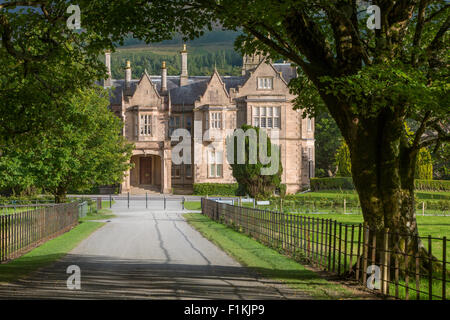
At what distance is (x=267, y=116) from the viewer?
61375 mm

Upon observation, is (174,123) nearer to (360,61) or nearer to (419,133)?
(419,133)

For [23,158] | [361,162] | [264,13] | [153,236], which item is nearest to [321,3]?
[264,13]

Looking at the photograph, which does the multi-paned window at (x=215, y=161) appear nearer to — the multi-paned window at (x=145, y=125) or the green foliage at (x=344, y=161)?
the multi-paned window at (x=145, y=125)

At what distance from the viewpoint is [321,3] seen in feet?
36.8

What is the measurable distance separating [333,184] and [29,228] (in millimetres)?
43015

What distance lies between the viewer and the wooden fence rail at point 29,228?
620 inches

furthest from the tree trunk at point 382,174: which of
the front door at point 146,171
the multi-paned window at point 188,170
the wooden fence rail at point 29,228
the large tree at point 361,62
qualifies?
the front door at point 146,171

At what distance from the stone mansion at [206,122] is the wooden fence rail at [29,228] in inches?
1463

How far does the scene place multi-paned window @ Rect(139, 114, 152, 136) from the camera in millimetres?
63166

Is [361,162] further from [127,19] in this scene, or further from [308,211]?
[308,211]

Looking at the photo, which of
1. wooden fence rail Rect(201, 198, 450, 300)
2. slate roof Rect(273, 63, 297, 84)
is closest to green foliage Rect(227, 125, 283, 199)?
wooden fence rail Rect(201, 198, 450, 300)

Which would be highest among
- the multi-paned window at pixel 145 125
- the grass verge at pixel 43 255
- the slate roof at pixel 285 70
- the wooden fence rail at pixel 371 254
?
the slate roof at pixel 285 70

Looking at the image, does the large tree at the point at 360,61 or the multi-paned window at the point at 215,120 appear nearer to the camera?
the large tree at the point at 360,61
